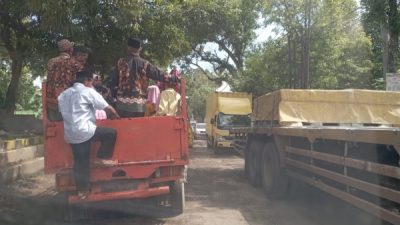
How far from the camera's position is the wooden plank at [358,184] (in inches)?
205

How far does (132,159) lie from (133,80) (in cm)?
121

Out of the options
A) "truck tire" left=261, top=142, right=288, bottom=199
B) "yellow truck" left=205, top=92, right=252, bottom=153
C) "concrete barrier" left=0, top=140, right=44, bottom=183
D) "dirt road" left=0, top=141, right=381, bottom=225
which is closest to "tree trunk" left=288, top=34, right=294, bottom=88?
"yellow truck" left=205, top=92, right=252, bottom=153

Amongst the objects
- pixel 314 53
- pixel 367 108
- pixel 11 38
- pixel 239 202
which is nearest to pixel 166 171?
pixel 239 202

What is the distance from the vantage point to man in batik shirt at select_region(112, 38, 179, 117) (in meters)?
7.47

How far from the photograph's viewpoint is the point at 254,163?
37.3 ft

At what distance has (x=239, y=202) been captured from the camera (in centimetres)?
930

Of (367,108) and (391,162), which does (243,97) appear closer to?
(367,108)

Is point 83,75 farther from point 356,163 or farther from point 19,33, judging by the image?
point 19,33

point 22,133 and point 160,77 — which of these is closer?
point 160,77

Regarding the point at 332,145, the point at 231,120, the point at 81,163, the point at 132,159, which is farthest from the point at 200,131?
the point at 81,163

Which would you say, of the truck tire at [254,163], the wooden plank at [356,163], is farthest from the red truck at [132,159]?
the truck tire at [254,163]

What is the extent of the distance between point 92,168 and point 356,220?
12.1 feet

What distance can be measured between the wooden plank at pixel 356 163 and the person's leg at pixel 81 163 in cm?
321

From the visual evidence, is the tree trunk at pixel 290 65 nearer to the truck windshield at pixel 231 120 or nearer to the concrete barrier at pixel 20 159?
the truck windshield at pixel 231 120
